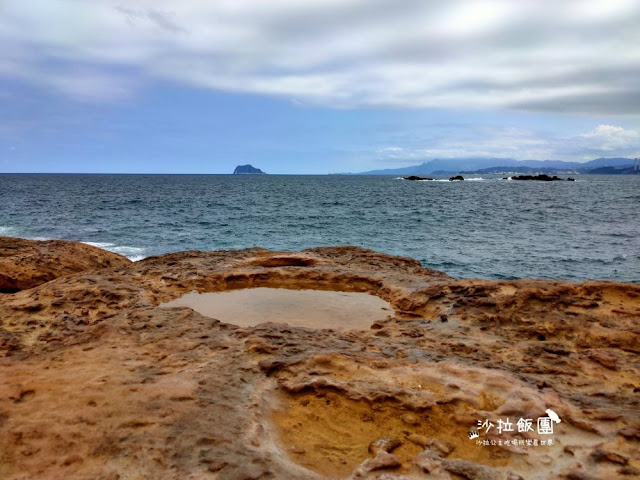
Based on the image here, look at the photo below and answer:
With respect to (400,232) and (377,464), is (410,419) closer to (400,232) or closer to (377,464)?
(377,464)

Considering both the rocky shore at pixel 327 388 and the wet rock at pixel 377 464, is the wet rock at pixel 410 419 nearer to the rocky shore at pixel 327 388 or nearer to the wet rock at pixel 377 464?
the rocky shore at pixel 327 388

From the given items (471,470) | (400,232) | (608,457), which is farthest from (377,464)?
(400,232)

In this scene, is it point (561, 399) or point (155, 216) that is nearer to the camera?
point (561, 399)

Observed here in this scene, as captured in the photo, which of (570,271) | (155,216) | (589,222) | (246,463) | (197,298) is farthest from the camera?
(155,216)

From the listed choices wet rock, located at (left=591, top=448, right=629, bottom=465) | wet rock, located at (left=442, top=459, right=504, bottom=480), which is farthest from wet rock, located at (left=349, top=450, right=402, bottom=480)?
wet rock, located at (left=591, top=448, right=629, bottom=465)

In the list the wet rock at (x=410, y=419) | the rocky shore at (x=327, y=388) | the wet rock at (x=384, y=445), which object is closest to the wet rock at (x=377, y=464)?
the rocky shore at (x=327, y=388)

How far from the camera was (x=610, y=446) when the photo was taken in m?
3.95

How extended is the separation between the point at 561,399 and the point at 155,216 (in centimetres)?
3483

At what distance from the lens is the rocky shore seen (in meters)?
3.76

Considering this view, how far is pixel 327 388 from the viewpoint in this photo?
505 centimetres

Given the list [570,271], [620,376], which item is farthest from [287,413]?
[570,271]

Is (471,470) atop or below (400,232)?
atop

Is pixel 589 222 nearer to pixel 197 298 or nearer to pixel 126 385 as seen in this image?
pixel 197 298

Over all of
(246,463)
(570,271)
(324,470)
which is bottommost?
(570,271)
